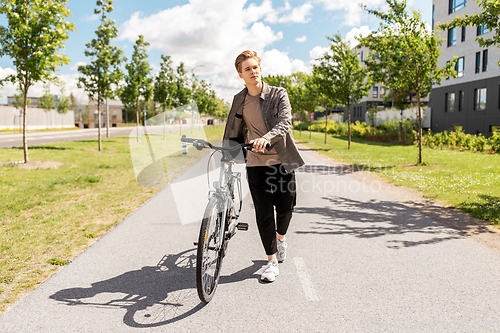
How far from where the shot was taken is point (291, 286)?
11.2 ft

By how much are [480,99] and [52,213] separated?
3116cm

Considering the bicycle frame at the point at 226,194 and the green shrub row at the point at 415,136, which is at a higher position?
the green shrub row at the point at 415,136

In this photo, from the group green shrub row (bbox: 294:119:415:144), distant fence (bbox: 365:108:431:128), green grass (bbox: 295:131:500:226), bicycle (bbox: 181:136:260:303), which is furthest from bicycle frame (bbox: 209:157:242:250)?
distant fence (bbox: 365:108:431:128)

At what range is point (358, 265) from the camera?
3930 mm

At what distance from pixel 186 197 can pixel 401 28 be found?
9483 millimetres

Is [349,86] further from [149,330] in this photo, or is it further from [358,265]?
[149,330]

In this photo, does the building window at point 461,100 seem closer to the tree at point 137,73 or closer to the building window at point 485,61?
the building window at point 485,61

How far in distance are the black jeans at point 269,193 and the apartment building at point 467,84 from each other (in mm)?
27730

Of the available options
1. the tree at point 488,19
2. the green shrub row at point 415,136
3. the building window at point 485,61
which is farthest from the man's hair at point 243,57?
the building window at point 485,61

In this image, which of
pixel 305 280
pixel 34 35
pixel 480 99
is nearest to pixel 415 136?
pixel 480 99

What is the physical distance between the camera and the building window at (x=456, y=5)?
3038cm

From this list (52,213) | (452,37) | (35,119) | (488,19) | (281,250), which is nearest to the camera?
(281,250)

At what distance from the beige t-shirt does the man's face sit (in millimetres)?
189

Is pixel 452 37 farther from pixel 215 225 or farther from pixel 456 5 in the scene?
pixel 215 225
